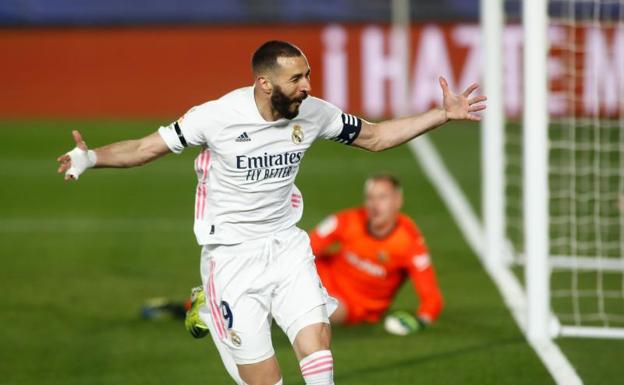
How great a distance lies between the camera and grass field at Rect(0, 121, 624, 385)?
8.22m

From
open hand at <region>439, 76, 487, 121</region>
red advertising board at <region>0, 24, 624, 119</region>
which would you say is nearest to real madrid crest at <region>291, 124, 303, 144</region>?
open hand at <region>439, 76, 487, 121</region>

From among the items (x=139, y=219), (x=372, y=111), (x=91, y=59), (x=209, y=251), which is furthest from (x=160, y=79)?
(x=209, y=251)

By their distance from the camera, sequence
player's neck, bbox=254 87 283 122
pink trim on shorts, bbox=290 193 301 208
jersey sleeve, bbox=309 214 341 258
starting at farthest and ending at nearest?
jersey sleeve, bbox=309 214 341 258
pink trim on shorts, bbox=290 193 301 208
player's neck, bbox=254 87 283 122

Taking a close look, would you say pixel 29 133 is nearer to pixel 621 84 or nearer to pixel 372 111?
pixel 372 111

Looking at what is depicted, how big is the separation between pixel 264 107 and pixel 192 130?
1.23 ft

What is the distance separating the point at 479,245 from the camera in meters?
12.1

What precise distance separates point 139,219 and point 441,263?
358 cm

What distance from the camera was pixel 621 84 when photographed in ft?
56.9

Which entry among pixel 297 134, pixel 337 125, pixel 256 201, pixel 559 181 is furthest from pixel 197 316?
pixel 559 181

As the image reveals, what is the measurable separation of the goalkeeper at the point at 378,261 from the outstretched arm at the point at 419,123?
2.18 metres

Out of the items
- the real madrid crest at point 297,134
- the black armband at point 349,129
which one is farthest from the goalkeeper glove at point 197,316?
the black armband at point 349,129

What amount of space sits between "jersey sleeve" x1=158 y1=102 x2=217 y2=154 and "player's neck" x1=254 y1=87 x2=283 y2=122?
0.23 meters

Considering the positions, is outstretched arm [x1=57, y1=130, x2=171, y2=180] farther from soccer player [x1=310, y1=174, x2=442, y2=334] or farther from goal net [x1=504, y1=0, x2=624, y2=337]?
goal net [x1=504, y1=0, x2=624, y2=337]

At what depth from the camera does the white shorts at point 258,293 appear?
6371 mm
